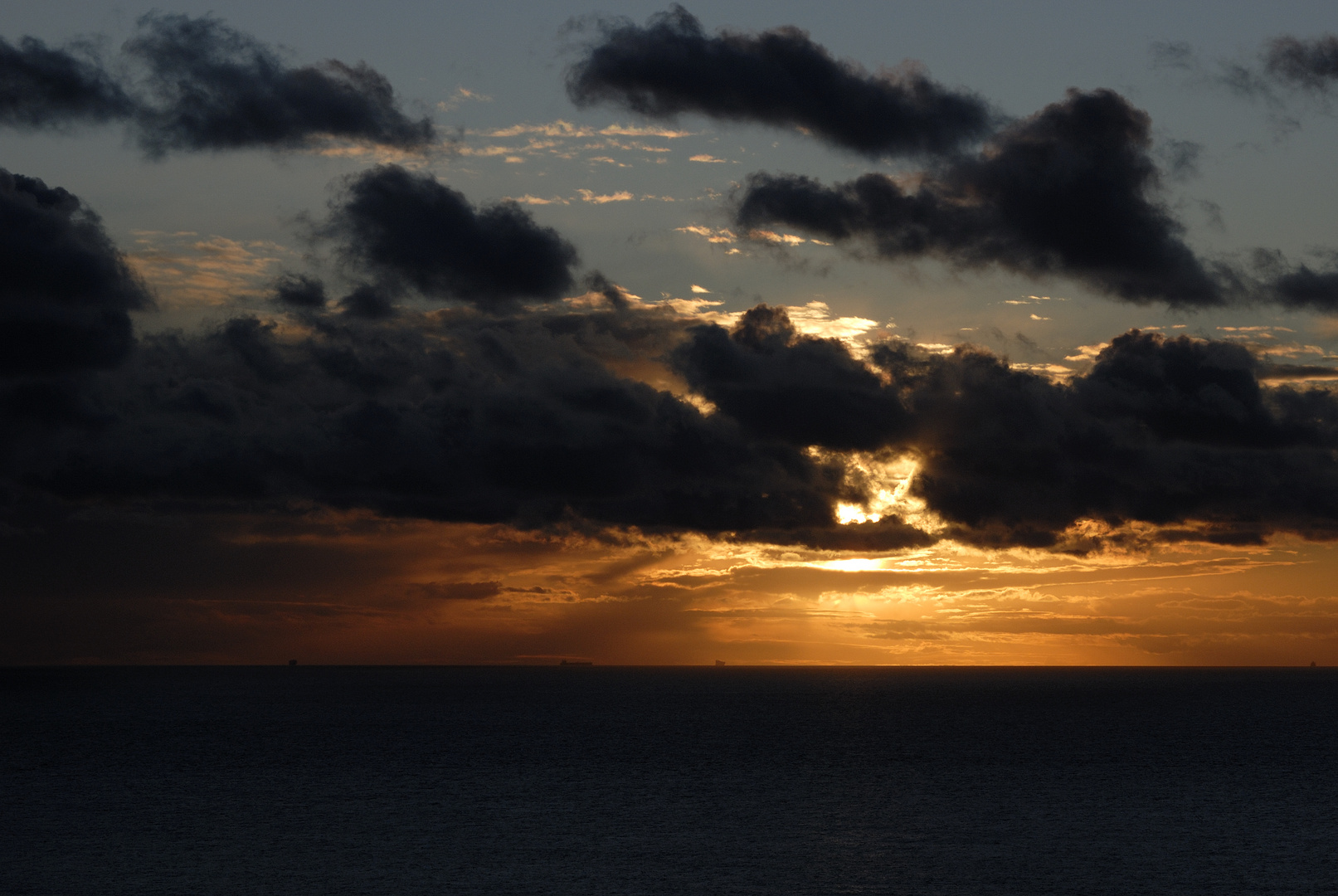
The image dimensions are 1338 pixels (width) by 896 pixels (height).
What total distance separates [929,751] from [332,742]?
3332 inches

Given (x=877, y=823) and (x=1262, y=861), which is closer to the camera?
(x=1262, y=861)

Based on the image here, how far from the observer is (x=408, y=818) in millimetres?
95438

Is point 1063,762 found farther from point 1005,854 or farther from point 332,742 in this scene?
point 332,742

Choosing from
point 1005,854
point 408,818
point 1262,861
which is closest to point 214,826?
point 408,818

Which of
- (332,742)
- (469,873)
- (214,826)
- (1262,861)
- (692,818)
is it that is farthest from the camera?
(332,742)

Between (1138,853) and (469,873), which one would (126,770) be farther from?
(1138,853)

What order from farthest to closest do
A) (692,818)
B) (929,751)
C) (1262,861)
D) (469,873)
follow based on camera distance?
(929,751) → (692,818) → (1262,861) → (469,873)

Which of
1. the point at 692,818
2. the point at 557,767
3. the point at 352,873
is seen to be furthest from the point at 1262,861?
the point at 557,767

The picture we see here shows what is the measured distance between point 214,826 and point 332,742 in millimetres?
88585

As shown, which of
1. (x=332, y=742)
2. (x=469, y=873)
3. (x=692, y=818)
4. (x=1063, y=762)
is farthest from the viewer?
(x=332, y=742)

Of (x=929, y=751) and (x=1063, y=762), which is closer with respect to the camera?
(x=1063, y=762)

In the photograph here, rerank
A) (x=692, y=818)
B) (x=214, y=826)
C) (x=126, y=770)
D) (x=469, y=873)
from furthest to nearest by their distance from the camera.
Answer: (x=126, y=770) < (x=692, y=818) < (x=214, y=826) < (x=469, y=873)

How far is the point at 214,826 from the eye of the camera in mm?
91250

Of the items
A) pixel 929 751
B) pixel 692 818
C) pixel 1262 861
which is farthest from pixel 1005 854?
pixel 929 751
